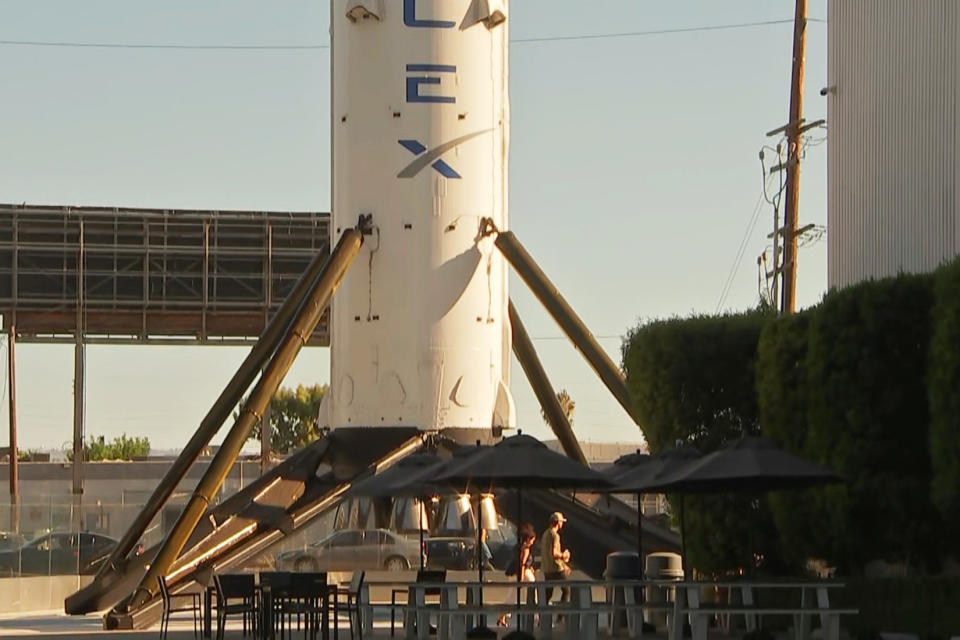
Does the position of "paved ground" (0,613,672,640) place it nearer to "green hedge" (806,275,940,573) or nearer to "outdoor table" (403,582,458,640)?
"outdoor table" (403,582,458,640)

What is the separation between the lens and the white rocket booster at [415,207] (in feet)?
106

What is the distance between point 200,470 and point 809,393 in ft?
178

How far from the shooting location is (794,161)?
135 feet

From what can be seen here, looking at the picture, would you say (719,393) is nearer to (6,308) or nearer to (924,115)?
(924,115)

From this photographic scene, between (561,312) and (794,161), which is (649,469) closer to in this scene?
(561,312)

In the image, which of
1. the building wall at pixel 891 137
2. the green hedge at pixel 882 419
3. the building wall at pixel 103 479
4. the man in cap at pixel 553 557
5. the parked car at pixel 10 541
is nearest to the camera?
the green hedge at pixel 882 419

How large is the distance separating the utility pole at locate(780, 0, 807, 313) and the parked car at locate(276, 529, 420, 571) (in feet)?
31.5

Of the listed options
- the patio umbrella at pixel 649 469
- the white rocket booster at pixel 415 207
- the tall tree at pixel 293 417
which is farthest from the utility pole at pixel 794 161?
the tall tree at pixel 293 417

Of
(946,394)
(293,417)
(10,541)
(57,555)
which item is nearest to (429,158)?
(10,541)

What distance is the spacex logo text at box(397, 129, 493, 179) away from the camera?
1267 inches

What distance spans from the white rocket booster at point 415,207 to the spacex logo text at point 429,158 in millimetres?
17

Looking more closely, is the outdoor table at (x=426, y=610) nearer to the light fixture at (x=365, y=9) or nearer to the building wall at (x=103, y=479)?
the light fixture at (x=365, y=9)

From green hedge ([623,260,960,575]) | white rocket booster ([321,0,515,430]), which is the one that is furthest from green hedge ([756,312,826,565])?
white rocket booster ([321,0,515,430])

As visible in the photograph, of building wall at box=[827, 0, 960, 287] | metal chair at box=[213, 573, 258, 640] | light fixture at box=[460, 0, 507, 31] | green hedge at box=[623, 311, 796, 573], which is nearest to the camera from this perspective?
metal chair at box=[213, 573, 258, 640]
